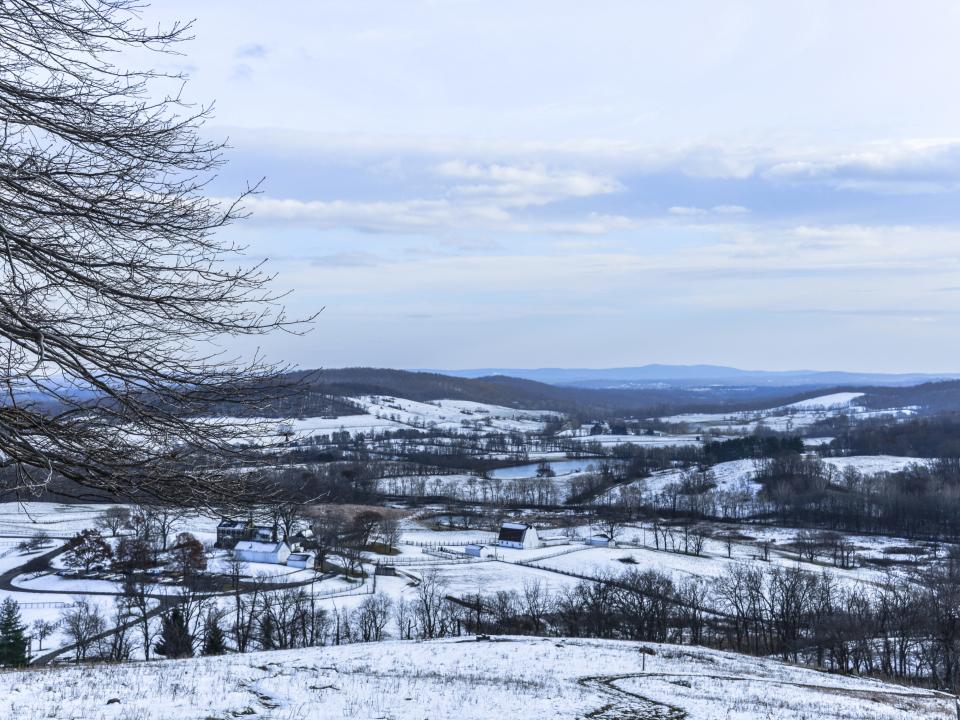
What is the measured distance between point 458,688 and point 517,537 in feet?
167

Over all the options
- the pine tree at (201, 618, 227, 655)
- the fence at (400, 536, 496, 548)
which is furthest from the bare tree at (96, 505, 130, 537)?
the pine tree at (201, 618, 227, 655)

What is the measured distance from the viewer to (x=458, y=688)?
56.2 ft

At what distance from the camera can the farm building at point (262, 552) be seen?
53.8 meters

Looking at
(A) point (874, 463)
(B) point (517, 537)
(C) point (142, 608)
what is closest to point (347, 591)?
(C) point (142, 608)

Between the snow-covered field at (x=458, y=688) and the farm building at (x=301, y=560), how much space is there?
1068 inches

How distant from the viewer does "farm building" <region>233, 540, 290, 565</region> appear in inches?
2116

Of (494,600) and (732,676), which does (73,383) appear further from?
(494,600)

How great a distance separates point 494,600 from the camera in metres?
42.7

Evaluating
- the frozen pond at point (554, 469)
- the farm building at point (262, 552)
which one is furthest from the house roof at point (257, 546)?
the frozen pond at point (554, 469)

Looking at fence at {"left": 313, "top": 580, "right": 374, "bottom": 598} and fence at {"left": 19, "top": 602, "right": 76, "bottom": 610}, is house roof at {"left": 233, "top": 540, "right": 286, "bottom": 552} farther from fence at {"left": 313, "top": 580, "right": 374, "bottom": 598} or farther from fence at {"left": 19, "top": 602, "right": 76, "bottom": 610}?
fence at {"left": 19, "top": 602, "right": 76, "bottom": 610}

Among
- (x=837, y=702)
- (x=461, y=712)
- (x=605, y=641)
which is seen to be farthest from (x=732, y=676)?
(x=461, y=712)

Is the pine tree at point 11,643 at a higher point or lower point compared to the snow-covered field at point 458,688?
lower

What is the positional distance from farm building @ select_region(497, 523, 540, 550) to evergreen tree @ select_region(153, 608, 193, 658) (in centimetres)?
3855

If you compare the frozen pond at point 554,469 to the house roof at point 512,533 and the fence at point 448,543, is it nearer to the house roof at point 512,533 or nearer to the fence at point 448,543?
the fence at point 448,543
